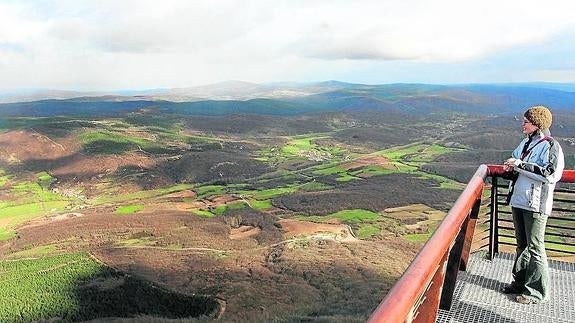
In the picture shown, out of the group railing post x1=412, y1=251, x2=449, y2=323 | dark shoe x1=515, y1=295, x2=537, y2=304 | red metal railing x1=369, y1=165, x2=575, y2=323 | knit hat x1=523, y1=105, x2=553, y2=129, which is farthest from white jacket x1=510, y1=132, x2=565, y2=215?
railing post x1=412, y1=251, x2=449, y2=323

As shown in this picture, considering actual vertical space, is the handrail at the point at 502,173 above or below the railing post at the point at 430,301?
above

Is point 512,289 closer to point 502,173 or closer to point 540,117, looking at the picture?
point 502,173

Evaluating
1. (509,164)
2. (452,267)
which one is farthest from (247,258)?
(452,267)

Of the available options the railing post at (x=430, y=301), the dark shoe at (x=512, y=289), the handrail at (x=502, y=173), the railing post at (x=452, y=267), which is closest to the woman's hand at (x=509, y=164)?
the handrail at (x=502, y=173)

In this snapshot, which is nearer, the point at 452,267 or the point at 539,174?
the point at 452,267

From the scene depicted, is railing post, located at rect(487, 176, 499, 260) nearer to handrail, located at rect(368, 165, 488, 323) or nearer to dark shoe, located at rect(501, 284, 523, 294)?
dark shoe, located at rect(501, 284, 523, 294)

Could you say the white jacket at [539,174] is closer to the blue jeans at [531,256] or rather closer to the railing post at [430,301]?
the blue jeans at [531,256]
